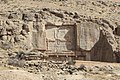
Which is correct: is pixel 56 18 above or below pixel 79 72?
above

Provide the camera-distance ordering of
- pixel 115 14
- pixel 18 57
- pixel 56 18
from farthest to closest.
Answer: pixel 115 14
pixel 56 18
pixel 18 57

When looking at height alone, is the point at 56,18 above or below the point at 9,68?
above

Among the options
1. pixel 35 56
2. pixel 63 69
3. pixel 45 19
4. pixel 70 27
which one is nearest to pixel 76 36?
pixel 70 27

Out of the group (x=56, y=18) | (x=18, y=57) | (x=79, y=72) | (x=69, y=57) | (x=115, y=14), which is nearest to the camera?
(x=79, y=72)

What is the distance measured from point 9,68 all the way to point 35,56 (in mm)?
3513

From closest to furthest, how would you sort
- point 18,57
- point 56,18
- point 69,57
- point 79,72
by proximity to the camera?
point 79,72 → point 18,57 → point 69,57 → point 56,18

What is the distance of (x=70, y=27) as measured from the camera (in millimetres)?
31984

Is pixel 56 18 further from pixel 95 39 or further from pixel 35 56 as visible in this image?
pixel 35 56

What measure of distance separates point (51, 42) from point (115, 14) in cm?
895

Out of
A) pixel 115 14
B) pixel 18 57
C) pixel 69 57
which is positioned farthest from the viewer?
pixel 115 14

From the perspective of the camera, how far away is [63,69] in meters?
22.8

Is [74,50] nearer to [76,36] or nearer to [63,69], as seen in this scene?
[76,36]

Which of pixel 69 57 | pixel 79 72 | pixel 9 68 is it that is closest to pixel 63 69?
pixel 79 72

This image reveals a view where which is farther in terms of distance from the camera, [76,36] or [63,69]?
[76,36]
